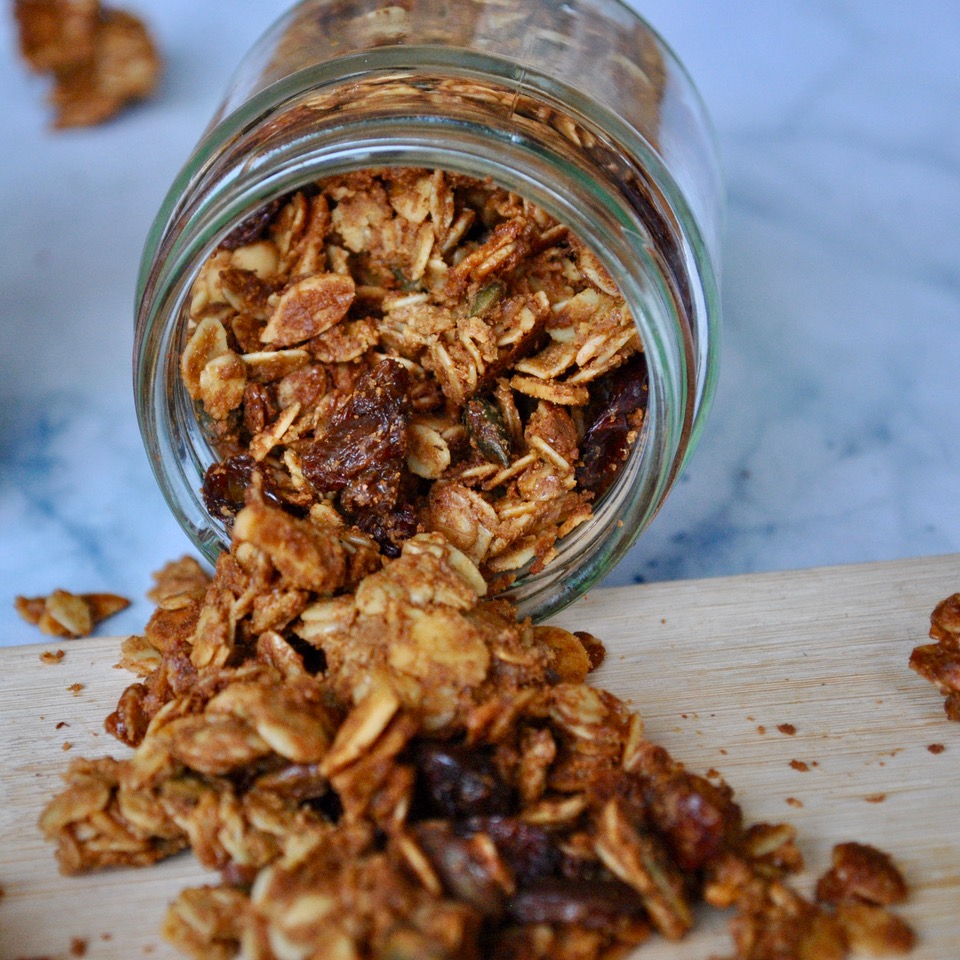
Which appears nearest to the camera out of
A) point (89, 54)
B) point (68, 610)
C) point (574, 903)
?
point (574, 903)

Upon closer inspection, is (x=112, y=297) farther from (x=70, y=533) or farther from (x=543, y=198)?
(x=543, y=198)

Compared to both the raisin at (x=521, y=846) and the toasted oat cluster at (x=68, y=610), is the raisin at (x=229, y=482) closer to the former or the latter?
the toasted oat cluster at (x=68, y=610)

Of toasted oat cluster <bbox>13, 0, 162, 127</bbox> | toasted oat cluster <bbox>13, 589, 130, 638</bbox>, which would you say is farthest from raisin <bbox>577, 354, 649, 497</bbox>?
toasted oat cluster <bbox>13, 0, 162, 127</bbox>

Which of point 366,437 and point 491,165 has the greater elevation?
point 491,165

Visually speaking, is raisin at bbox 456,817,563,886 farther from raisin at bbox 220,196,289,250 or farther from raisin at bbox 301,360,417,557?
raisin at bbox 220,196,289,250

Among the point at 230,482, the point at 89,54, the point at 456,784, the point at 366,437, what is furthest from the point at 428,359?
the point at 89,54

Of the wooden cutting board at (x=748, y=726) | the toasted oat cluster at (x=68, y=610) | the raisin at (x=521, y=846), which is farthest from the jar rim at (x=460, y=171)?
the raisin at (x=521, y=846)

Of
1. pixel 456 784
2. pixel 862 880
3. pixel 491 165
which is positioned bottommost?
pixel 862 880

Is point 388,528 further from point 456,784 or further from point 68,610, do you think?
point 68,610
